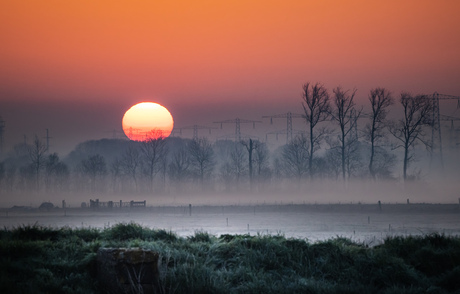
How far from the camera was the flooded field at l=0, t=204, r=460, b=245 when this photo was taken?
156ft

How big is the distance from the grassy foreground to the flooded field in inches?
985

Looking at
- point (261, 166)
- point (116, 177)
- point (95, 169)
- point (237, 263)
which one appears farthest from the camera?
point (116, 177)

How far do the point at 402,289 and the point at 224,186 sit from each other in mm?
72056

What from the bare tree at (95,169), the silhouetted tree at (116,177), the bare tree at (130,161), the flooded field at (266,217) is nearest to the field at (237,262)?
the flooded field at (266,217)

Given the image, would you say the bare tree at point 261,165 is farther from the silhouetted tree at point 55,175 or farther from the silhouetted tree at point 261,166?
the silhouetted tree at point 55,175

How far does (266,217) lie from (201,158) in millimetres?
31852

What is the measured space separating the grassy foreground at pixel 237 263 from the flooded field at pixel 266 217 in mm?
25013

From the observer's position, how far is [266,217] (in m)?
55.8

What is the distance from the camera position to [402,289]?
A: 599 inches

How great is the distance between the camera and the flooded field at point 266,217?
4744 centimetres

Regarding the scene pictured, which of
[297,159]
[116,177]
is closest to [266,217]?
[297,159]

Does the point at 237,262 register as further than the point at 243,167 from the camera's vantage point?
No

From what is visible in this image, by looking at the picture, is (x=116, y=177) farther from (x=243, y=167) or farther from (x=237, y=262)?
(x=237, y=262)

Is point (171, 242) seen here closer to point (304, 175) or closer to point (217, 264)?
point (217, 264)
